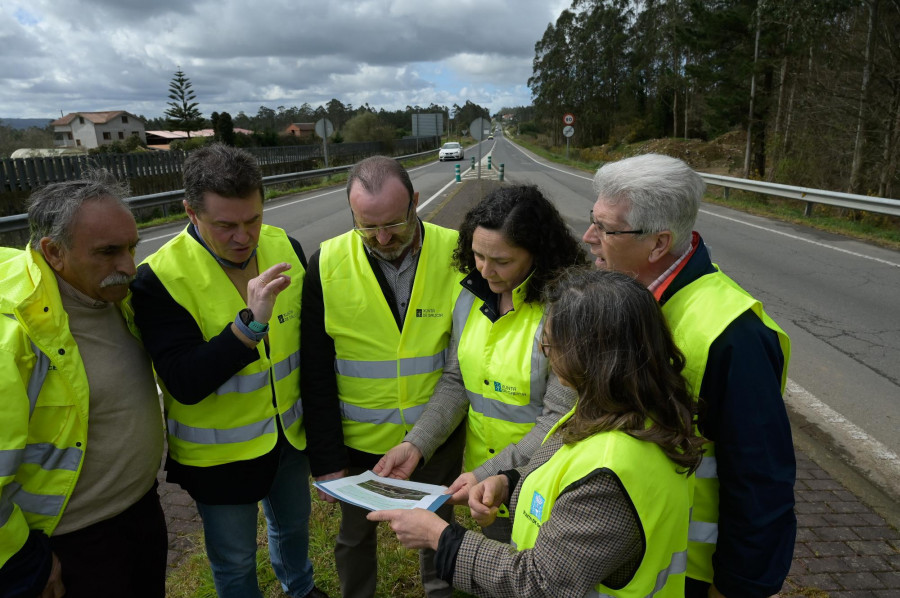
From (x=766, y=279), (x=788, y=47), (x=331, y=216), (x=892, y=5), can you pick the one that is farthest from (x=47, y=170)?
(x=788, y=47)

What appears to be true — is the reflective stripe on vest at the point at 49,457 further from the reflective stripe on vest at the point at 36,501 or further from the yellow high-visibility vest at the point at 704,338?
the yellow high-visibility vest at the point at 704,338

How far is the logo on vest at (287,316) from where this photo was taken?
Answer: 224 cm

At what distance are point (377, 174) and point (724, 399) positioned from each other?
4.86ft

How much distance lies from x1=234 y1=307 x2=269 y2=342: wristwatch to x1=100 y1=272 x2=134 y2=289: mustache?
0.38m

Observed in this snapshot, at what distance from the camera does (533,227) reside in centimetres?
206

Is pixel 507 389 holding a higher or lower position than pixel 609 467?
lower

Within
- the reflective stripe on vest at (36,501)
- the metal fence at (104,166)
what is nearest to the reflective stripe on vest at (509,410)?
the reflective stripe on vest at (36,501)

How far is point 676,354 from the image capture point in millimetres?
1441

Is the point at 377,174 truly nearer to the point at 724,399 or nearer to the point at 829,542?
the point at 724,399

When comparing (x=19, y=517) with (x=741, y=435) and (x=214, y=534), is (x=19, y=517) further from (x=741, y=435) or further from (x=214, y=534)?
(x=741, y=435)

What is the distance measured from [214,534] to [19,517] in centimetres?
77

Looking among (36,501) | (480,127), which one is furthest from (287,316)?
(480,127)

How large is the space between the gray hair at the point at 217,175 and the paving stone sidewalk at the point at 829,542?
208 centimetres

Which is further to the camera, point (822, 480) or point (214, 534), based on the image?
point (822, 480)
